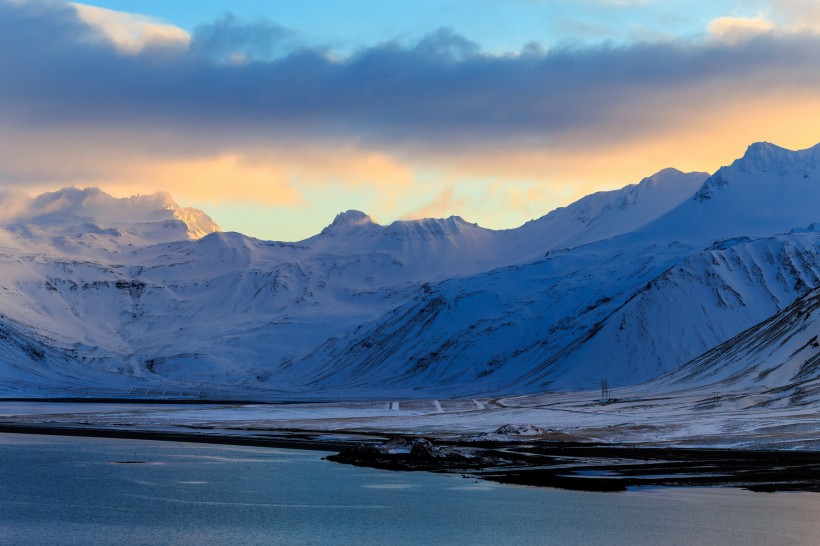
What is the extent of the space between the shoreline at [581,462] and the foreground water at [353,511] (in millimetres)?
4181

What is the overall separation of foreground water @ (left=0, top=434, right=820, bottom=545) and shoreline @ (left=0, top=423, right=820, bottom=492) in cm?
418

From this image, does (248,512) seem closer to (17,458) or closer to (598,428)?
(17,458)

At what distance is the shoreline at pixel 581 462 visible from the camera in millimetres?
92625

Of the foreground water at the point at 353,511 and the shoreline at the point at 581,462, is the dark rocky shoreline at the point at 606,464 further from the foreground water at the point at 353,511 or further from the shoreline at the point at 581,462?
the foreground water at the point at 353,511

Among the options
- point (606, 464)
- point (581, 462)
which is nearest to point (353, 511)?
point (606, 464)

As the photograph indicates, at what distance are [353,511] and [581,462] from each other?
33625 millimetres

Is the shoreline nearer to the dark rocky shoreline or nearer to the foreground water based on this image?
the dark rocky shoreline

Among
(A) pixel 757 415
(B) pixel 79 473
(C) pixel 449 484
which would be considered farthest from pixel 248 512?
(A) pixel 757 415

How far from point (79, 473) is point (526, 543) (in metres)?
46.1

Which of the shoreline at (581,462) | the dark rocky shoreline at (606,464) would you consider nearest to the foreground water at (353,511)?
the dark rocky shoreline at (606,464)

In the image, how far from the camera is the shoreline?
304ft

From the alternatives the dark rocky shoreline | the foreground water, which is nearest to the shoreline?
the dark rocky shoreline

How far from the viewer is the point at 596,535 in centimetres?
7219

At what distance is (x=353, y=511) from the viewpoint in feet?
265
